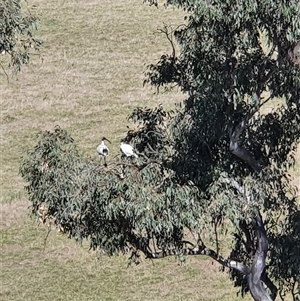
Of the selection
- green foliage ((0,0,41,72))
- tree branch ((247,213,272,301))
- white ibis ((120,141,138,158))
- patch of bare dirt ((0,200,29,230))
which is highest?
green foliage ((0,0,41,72))

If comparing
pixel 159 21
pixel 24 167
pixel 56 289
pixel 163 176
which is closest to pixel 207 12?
pixel 163 176

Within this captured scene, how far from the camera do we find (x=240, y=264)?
51.5ft

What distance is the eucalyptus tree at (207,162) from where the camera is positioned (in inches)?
511

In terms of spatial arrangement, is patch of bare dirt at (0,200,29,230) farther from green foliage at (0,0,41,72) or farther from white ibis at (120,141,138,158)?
white ibis at (120,141,138,158)

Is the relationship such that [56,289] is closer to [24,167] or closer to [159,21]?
[24,167]

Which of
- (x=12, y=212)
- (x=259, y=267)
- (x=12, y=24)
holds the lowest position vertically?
(x=12, y=212)

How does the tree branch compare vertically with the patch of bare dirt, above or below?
above

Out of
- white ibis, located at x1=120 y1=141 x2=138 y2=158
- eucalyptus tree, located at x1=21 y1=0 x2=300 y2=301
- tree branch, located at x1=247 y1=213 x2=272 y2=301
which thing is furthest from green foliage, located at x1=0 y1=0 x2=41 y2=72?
tree branch, located at x1=247 y1=213 x2=272 y2=301

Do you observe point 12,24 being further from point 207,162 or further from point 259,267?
point 259,267

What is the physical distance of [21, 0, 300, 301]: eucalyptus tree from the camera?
1297 centimetres

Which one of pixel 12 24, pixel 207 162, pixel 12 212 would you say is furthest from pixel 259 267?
pixel 12 212

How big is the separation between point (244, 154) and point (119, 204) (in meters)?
2.34

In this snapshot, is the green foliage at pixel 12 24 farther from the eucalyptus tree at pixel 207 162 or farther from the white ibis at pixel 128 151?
the white ibis at pixel 128 151

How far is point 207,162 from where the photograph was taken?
569 inches
